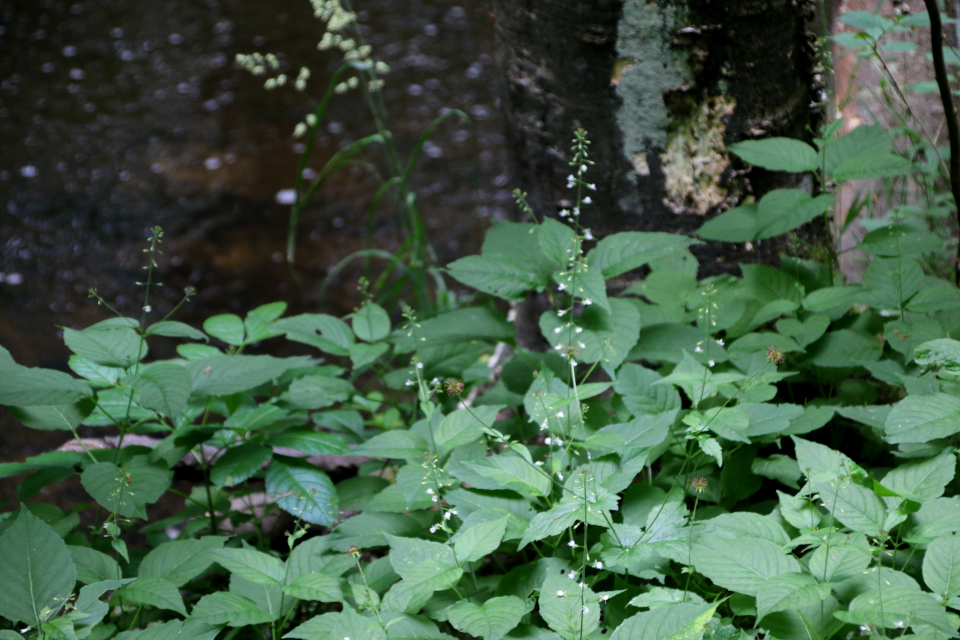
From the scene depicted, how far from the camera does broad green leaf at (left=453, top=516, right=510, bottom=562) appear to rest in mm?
1018

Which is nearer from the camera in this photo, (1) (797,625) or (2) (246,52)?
(1) (797,625)

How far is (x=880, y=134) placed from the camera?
1.52 m

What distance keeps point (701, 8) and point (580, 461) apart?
3.16 ft

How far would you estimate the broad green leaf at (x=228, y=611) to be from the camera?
1.06 m

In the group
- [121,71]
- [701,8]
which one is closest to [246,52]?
[121,71]

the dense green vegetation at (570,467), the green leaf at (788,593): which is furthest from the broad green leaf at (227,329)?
the green leaf at (788,593)

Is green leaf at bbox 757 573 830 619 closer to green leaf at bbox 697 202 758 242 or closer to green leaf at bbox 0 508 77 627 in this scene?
green leaf at bbox 697 202 758 242

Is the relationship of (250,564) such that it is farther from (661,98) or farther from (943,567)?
(661,98)

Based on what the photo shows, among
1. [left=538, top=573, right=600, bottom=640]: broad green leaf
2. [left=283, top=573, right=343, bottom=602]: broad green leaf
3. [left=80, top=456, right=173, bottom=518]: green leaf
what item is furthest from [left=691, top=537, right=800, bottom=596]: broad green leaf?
[left=80, top=456, right=173, bottom=518]: green leaf

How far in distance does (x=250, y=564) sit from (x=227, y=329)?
0.58 metres

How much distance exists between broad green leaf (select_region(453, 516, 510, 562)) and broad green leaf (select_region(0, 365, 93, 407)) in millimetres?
693

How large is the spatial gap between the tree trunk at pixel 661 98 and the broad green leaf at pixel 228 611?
107 cm

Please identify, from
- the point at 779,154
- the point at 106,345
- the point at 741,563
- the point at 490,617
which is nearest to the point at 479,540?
the point at 490,617

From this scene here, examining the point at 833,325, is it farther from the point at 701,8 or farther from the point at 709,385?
the point at 701,8
